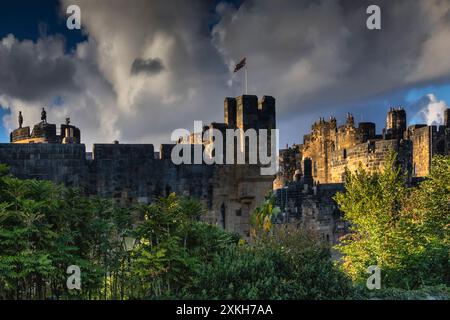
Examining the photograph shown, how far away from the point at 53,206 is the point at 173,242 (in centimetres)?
259

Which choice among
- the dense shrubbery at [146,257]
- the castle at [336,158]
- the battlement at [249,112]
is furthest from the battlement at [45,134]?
the dense shrubbery at [146,257]

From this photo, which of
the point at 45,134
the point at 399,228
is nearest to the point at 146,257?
the point at 399,228

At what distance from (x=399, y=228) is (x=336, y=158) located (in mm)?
28897

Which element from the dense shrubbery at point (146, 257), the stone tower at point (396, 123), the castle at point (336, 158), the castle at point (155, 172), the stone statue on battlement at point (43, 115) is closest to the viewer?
the dense shrubbery at point (146, 257)

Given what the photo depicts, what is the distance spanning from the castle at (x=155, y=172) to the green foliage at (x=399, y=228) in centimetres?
354

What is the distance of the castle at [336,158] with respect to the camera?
28922mm

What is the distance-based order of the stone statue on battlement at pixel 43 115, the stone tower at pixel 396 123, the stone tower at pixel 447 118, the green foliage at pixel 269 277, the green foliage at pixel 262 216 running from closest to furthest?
the green foliage at pixel 269 277 → the green foliage at pixel 262 216 → the stone statue on battlement at pixel 43 115 → the stone tower at pixel 447 118 → the stone tower at pixel 396 123

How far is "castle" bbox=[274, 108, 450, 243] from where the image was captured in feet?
94.9

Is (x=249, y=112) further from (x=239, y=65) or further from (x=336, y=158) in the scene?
(x=336, y=158)

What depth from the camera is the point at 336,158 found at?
148ft

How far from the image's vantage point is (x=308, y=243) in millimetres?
13414

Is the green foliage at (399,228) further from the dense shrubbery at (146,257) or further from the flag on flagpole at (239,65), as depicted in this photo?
the flag on flagpole at (239,65)

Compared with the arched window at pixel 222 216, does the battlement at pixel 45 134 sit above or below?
above

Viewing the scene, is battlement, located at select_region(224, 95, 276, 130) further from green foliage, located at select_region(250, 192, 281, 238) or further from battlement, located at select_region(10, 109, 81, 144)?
battlement, located at select_region(10, 109, 81, 144)
